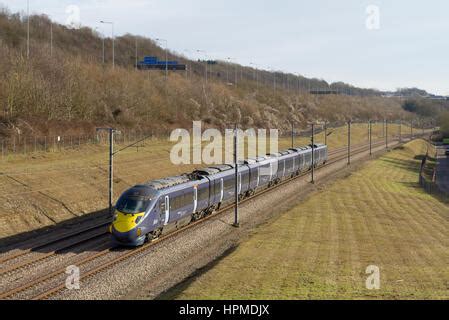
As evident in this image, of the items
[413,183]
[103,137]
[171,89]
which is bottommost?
[413,183]

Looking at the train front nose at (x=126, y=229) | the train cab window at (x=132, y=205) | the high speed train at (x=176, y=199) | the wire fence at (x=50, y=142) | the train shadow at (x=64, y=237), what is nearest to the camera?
the train front nose at (x=126, y=229)

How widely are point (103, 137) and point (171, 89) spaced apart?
49.3m

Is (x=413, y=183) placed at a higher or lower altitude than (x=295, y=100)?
lower

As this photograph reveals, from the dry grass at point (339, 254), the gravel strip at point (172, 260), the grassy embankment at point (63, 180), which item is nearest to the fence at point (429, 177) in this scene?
the dry grass at point (339, 254)

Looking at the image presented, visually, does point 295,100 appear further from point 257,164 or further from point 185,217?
point 185,217

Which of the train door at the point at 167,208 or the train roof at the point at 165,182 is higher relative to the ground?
the train roof at the point at 165,182

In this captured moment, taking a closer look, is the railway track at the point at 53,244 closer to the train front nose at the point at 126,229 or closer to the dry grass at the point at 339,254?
the train front nose at the point at 126,229

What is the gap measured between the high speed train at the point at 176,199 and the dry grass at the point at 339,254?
4.89 m

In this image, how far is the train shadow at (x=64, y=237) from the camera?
1203 inches

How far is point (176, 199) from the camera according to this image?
33812 mm

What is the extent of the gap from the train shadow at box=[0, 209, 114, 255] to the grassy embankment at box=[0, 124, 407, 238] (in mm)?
1226

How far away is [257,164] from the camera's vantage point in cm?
5238

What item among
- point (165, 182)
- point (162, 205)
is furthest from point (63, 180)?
point (162, 205)
